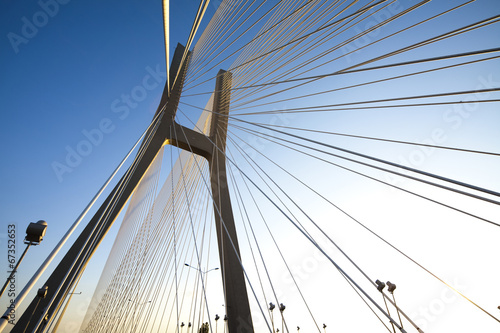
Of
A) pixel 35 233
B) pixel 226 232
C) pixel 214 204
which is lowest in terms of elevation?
pixel 35 233

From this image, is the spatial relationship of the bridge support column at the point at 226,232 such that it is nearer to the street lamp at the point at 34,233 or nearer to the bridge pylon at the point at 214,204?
the bridge pylon at the point at 214,204

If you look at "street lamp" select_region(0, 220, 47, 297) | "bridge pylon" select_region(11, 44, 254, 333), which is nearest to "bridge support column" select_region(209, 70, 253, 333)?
"bridge pylon" select_region(11, 44, 254, 333)

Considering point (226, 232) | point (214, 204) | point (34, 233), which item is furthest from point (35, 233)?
point (214, 204)

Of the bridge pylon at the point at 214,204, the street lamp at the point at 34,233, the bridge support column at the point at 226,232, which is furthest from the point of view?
the bridge support column at the point at 226,232

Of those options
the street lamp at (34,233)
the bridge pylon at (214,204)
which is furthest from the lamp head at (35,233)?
the bridge pylon at (214,204)

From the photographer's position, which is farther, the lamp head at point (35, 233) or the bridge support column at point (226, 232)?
the bridge support column at point (226, 232)

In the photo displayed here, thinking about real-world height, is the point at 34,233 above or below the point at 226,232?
below

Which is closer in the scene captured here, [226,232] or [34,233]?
[34,233]

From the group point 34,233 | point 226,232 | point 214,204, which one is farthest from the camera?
point 214,204

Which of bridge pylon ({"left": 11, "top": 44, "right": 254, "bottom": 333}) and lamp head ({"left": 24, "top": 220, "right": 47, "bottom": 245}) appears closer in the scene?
lamp head ({"left": 24, "top": 220, "right": 47, "bottom": 245})

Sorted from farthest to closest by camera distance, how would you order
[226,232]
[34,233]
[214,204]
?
1. [214,204]
2. [226,232]
3. [34,233]

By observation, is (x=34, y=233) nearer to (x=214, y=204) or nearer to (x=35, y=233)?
(x=35, y=233)

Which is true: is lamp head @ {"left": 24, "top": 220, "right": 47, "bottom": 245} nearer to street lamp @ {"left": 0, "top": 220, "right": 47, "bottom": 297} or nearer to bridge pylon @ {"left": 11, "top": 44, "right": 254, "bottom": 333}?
street lamp @ {"left": 0, "top": 220, "right": 47, "bottom": 297}

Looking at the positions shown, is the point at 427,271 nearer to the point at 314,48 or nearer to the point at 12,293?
the point at 314,48
